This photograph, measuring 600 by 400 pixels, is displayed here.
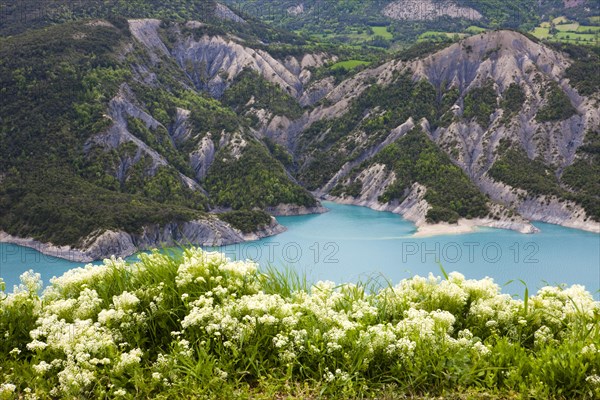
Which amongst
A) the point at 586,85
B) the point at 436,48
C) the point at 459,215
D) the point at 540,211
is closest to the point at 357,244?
the point at 459,215

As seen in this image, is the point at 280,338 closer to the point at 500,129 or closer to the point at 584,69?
the point at 500,129

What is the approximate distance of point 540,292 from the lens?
622cm

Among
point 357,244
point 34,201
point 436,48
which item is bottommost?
point 357,244

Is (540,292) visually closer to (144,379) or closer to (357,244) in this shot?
(144,379)

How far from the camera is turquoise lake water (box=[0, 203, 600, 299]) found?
167ft

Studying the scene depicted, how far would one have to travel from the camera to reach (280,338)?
535 cm

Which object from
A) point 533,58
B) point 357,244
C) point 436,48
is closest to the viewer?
point 357,244

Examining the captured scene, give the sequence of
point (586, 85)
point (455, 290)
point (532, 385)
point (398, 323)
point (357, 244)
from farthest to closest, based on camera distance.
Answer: point (586, 85) < point (357, 244) < point (455, 290) < point (398, 323) < point (532, 385)

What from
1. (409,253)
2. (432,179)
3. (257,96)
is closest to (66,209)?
(409,253)

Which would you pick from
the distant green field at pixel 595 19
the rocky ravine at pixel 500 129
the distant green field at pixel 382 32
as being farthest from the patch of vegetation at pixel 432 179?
the distant green field at pixel 595 19

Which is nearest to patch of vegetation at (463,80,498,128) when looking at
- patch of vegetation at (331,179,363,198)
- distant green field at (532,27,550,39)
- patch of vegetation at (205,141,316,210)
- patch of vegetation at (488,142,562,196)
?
patch of vegetation at (488,142,562,196)

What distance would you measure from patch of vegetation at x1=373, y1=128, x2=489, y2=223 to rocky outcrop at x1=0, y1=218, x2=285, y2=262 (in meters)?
18.9

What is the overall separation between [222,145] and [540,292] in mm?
84796

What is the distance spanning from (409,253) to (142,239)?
2425 cm
